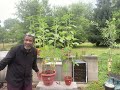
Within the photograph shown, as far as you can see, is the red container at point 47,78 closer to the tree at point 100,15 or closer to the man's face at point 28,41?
the man's face at point 28,41

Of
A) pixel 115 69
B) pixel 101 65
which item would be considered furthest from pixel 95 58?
pixel 101 65

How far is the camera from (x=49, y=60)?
5.21 m

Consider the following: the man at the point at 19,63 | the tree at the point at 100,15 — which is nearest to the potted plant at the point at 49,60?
the man at the point at 19,63

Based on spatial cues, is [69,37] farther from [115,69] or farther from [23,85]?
[115,69]

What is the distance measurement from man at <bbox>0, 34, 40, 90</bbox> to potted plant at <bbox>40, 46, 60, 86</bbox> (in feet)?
4.69

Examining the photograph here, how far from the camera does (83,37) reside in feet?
73.0

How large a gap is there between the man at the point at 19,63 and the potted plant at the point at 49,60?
143 cm

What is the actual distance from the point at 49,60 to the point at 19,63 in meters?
2.04

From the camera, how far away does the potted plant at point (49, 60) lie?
4.72 metres

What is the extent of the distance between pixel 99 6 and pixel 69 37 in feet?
55.2

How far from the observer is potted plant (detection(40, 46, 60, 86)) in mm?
4718

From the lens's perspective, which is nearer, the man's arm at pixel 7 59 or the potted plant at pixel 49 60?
the man's arm at pixel 7 59

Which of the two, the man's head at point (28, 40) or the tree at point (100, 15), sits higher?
the tree at point (100, 15)

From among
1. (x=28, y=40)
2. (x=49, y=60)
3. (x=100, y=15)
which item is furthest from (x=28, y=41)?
(x=100, y=15)
